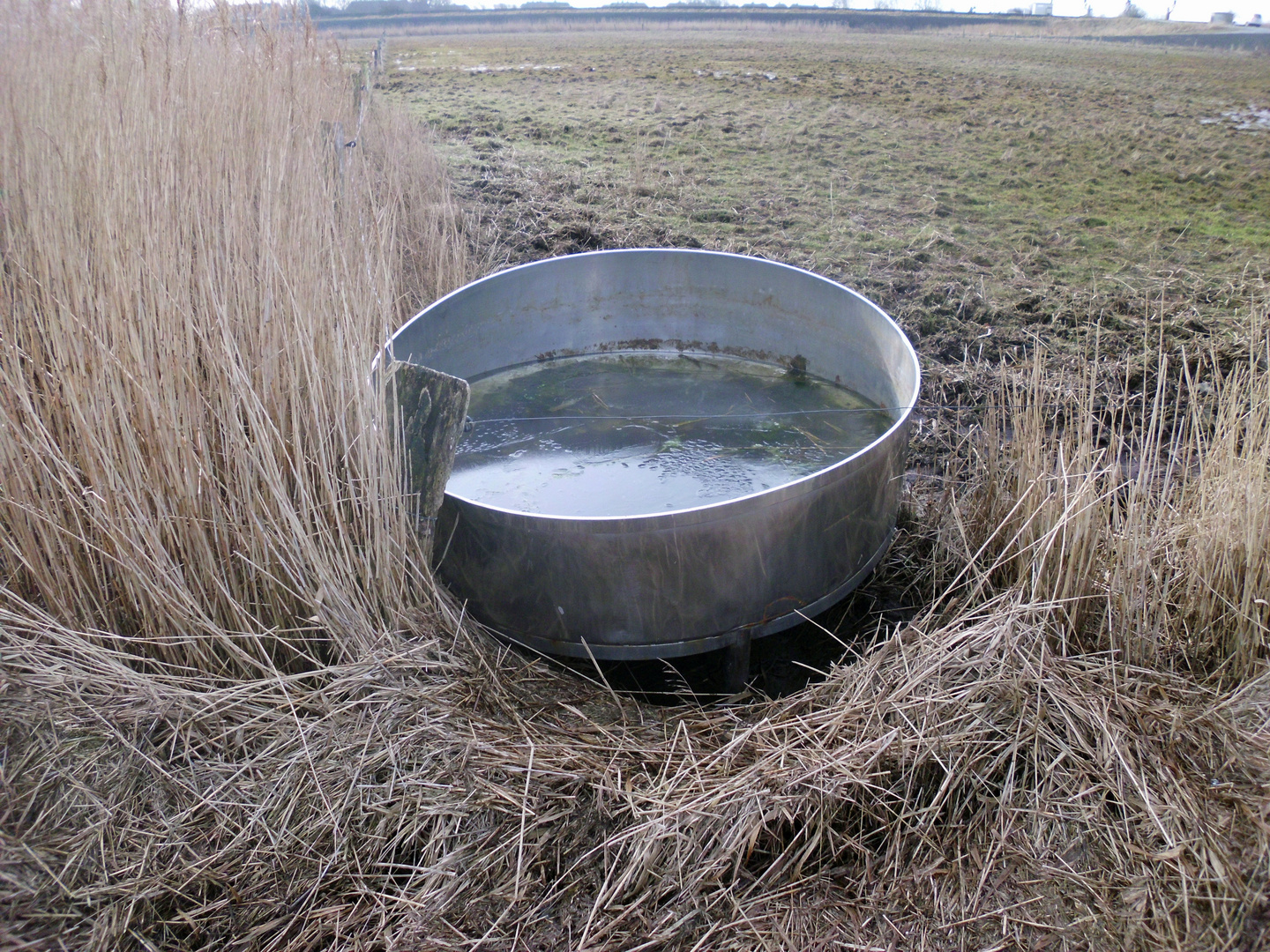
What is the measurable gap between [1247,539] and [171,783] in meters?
2.18

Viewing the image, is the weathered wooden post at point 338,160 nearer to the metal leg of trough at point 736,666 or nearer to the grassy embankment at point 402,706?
the grassy embankment at point 402,706

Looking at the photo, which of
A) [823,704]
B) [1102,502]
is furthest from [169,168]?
[1102,502]

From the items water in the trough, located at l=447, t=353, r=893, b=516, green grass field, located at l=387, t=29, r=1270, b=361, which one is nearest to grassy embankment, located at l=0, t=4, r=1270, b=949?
water in the trough, located at l=447, t=353, r=893, b=516

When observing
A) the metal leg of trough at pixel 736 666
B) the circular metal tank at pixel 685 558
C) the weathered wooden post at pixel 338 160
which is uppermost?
the weathered wooden post at pixel 338 160

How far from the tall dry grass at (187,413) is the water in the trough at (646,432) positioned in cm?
64

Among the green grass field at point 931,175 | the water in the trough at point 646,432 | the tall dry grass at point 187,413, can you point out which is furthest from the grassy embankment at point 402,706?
the green grass field at point 931,175

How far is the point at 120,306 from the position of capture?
1.67 metres

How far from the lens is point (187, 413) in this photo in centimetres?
166

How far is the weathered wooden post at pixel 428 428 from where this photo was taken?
1.94 m

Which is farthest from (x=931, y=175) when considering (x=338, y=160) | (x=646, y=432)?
(x=338, y=160)

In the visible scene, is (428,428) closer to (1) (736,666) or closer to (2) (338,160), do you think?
(1) (736,666)

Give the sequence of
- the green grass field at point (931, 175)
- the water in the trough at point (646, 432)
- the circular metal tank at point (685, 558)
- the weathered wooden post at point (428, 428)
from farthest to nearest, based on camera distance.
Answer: the green grass field at point (931, 175) → the water in the trough at point (646, 432) → the weathered wooden post at point (428, 428) → the circular metal tank at point (685, 558)

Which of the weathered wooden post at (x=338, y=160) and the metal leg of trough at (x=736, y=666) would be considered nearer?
the metal leg of trough at (x=736, y=666)

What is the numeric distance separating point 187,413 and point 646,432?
1.45m
